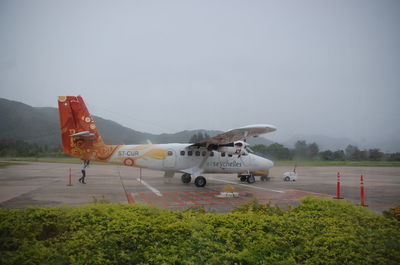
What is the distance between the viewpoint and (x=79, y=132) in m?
15.4

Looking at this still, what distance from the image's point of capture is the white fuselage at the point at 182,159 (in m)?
16.5

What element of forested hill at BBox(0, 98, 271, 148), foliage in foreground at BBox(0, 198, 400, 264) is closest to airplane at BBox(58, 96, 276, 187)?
forested hill at BBox(0, 98, 271, 148)

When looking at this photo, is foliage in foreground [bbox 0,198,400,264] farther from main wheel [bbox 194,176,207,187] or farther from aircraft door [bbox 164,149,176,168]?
aircraft door [bbox 164,149,176,168]

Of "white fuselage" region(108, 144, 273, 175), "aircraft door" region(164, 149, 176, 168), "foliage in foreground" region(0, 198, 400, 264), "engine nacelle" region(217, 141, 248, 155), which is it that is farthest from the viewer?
"engine nacelle" region(217, 141, 248, 155)

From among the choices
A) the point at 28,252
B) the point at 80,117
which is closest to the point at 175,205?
the point at 28,252

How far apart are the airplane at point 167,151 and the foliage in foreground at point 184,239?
9562 millimetres

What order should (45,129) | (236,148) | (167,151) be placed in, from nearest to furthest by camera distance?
(45,129) < (167,151) < (236,148)

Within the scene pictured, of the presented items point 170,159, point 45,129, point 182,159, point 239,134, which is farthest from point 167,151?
point 45,129

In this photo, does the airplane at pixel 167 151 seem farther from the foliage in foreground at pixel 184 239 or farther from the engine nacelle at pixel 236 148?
the foliage in foreground at pixel 184 239

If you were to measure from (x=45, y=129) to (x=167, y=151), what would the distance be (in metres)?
6.93

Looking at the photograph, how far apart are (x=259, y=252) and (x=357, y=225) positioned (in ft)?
7.06

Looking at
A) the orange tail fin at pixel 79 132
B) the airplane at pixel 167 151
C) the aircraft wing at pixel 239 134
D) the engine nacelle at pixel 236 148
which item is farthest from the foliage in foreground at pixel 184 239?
the engine nacelle at pixel 236 148

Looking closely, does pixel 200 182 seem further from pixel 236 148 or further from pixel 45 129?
pixel 45 129

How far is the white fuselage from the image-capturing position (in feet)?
54.0
